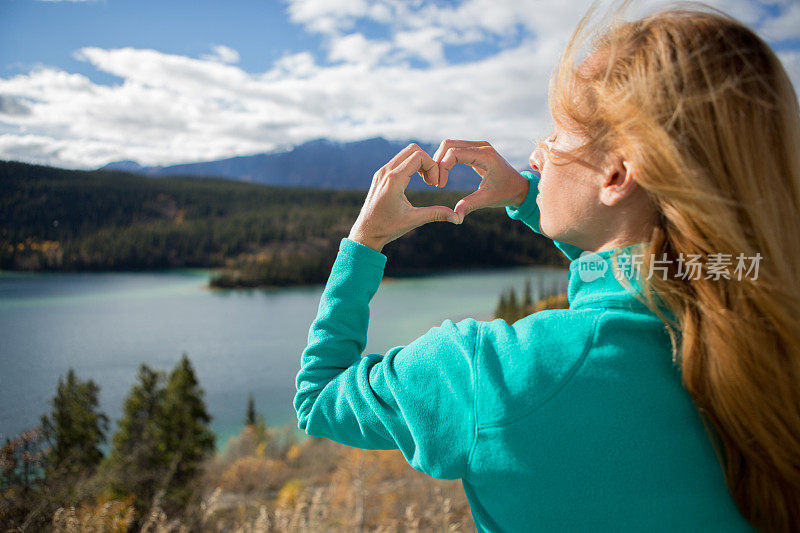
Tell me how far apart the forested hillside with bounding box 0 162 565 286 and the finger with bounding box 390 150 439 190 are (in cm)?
216

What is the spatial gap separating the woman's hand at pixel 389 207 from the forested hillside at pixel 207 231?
222 centimetres

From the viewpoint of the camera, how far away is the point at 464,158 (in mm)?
831

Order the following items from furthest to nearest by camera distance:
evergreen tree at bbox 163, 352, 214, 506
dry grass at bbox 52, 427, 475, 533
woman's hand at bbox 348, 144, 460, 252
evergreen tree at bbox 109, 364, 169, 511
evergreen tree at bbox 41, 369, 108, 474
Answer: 1. evergreen tree at bbox 163, 352, 214, 506
2. evergreen tree at bbox 109, 364, 169, 511
3. evergreen tree at bbox 41, 369, 108, 474
4. dry grass at bbox 52, 427, 475, 533
5. woman's hand at bbox 348, 144, 460, 252

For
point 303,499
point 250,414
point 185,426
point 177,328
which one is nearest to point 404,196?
point 303,499

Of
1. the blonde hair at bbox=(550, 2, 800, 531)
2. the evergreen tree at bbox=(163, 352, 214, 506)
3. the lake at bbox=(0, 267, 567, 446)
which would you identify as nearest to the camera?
the blonde hair at bbox=(550, 2, 800, 531)

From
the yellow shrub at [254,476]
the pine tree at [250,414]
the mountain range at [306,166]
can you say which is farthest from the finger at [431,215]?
the mountain range at [306,166]

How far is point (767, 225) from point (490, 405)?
33 centimetres

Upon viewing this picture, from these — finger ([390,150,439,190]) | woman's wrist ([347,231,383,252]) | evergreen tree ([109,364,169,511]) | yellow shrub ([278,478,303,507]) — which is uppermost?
finger ([390,150,439,190])

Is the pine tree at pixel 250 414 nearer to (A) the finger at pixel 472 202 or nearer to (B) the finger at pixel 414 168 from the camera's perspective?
(A) the finger at pixel 472 202

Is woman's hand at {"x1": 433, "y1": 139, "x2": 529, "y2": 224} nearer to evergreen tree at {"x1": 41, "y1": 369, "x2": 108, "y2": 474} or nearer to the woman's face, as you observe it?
the woman's face

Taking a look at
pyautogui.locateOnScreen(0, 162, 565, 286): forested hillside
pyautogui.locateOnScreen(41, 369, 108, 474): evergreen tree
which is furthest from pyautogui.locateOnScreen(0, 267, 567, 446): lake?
pyautogui.locateOnScreen(41, 369, 108, 474): evergreen tree

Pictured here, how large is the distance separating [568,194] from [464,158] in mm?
280

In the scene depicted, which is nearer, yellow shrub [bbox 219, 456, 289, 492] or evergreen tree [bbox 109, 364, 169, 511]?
evergreen tree [bbox 109, 364, 169, 511]

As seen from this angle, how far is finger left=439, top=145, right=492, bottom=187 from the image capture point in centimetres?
77
